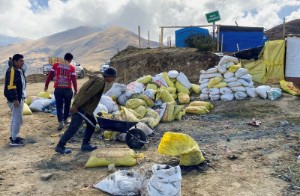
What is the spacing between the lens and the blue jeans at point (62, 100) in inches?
273

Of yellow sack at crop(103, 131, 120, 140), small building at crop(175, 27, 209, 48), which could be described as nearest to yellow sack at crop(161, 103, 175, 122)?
yellow sack at crop(103, 131, 120, 140)

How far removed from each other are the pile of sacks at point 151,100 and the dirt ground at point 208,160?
0.36 metres

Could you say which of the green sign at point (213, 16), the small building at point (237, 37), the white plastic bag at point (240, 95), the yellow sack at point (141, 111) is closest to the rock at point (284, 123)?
the white plastic bag at point (240, 95)

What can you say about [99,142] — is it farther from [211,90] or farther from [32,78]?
[32,78]

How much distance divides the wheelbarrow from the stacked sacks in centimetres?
457

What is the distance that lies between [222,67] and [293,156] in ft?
16.4

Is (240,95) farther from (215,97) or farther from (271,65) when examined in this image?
(271,65)

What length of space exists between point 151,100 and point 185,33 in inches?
433

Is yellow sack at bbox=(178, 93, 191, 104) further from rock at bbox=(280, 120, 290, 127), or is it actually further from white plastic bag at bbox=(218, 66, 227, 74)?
rock at bbox=(280, 120, 290, 127)

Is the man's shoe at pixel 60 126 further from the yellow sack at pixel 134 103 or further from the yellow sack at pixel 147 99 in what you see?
the yellow sack at pixel 147 99

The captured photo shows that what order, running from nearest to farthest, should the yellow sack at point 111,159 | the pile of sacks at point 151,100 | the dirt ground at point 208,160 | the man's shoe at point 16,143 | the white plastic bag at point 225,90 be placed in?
the dirt ground at point 208,160 < the yellow sack at point 111,159 < the man's shoe at point 16,143 < the pile of sacks at point 151,100 < the white plastic bag at point 225,90

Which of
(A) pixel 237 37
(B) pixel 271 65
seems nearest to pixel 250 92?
(B) pixel 271 65

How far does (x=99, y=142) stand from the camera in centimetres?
641

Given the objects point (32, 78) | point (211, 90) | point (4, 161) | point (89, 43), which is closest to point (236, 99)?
point (211, 90)
